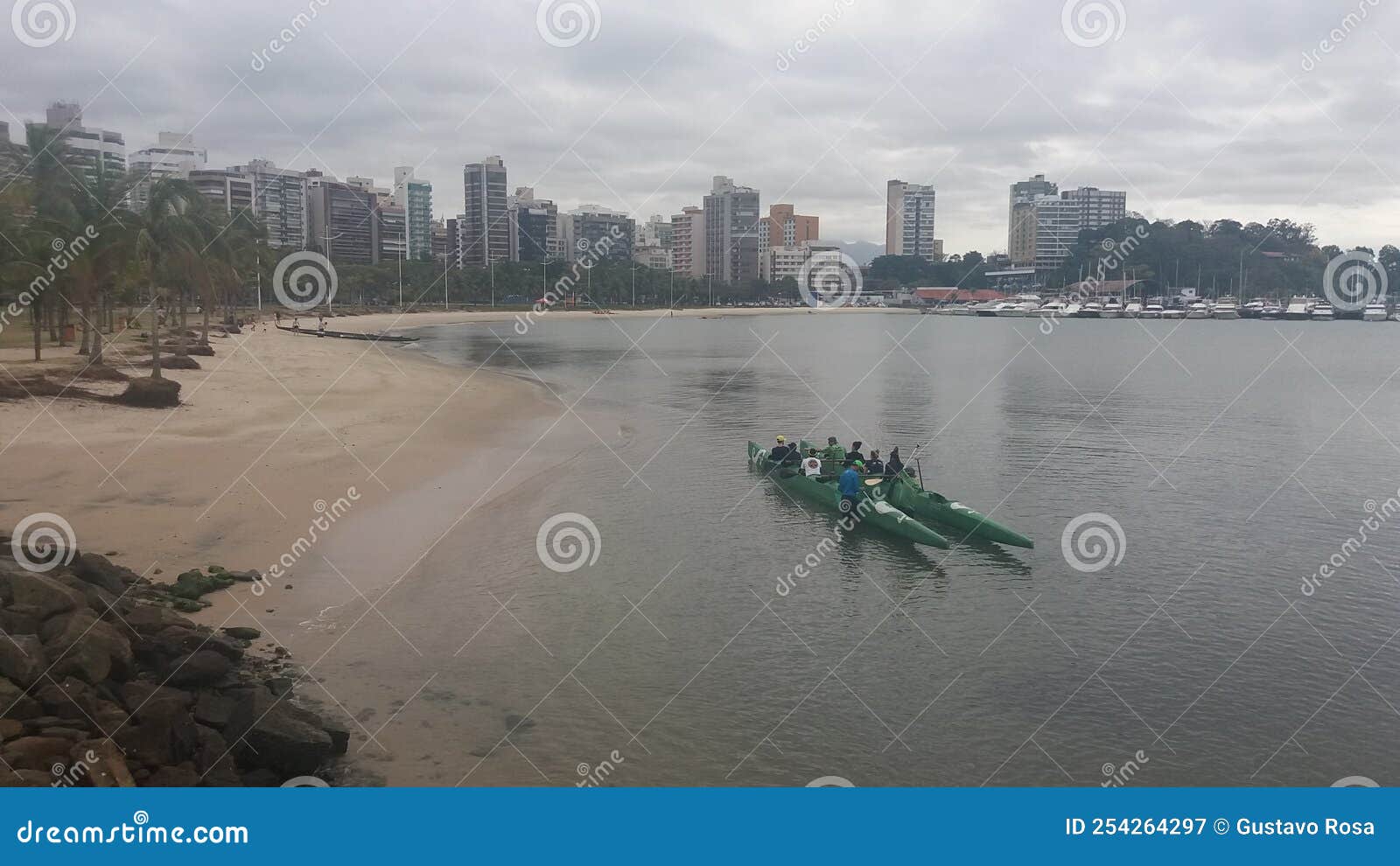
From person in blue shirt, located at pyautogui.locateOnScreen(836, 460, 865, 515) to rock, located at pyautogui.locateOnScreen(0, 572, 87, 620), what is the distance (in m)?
18.7

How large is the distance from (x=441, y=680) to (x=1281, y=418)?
50.9m

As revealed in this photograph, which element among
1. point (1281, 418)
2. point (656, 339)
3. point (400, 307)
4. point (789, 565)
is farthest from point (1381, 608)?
point (400, 307)

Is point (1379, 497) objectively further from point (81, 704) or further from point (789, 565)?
point (81, 704)

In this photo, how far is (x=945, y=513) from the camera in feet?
85.5

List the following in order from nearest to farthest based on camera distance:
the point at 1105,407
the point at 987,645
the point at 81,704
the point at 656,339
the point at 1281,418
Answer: the point at 81,704
the point at 987,645
the point at 1281,418
the point at 1105,407
the point at 656,339

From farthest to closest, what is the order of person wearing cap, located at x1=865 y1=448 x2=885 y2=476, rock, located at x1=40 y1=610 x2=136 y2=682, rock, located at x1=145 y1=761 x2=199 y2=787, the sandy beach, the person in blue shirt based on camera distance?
person wearing cap, located at x1=865 y1=448 x2=885 y2=476 < the person in blue shirt < the sandy beach < rock, located at x1=40 y1=610 x2=136 y2=682 < rock, located at x1=145 y1=761 x2=199 y2=787

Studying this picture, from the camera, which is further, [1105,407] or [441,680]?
[1105,407]

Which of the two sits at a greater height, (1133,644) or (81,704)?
(81,704)

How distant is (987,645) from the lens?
18.9 metres

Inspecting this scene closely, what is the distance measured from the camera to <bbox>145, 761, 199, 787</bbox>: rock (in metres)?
11.1

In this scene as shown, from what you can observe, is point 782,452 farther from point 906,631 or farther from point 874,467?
point 906,631

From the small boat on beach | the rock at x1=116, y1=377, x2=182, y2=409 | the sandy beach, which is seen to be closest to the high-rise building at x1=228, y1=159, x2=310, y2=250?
the small boat on beach

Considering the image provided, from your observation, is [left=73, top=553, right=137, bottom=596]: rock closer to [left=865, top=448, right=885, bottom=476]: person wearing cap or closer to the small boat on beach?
[left=865, top=448, right=885, bottom=476]: person wearing cap

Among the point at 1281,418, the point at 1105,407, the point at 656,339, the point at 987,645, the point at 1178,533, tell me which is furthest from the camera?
the point at 656,339
